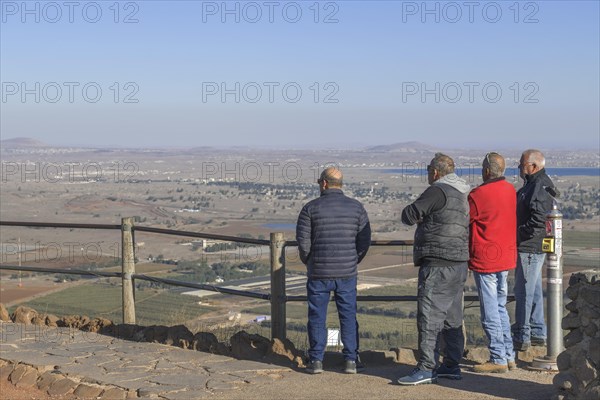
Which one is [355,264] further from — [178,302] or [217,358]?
[178,302]

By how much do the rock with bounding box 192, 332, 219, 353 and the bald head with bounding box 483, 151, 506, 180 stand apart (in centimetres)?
347

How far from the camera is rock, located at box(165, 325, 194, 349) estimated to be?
34.0 feet

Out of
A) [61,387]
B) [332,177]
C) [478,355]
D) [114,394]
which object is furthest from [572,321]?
[61,387]

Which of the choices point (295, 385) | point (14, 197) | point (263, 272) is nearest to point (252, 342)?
point (295, 385)

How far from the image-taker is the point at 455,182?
8.20m

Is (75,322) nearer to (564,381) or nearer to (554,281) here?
(554,281)

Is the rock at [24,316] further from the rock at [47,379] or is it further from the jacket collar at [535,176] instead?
the jacket collar at [535,176]

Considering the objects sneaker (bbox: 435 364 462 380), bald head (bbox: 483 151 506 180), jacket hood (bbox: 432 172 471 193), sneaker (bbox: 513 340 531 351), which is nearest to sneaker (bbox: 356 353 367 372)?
sneaker (bbox: 435 364 462 380)

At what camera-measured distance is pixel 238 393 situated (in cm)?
828

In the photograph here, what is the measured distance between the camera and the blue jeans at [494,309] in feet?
28.1

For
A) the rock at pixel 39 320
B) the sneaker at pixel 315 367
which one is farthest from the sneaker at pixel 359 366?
the rock at pixel 39 320

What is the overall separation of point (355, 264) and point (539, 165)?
6.86 feet

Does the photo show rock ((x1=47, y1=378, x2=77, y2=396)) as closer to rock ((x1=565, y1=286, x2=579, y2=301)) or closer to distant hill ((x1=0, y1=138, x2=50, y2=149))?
rock ((x1=565, y1=286, x2=579, y2=301))

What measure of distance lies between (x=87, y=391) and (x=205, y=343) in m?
1.85
